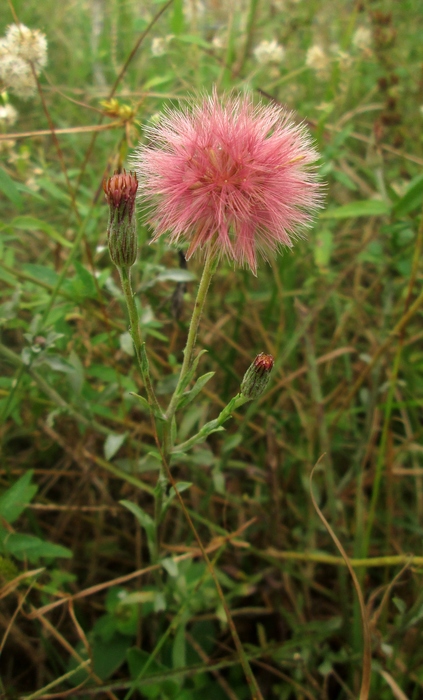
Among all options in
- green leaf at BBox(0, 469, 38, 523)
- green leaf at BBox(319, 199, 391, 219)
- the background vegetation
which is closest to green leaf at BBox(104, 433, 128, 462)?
the background vegetation

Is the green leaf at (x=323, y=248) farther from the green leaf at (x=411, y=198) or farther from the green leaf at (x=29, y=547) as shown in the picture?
the green leaf at (x=29, y=547)

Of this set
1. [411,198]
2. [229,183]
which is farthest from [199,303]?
[411,198]

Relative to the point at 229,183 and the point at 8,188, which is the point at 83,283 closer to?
the point at 8,188

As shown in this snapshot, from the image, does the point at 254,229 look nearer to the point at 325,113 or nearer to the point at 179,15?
the point at 325,113

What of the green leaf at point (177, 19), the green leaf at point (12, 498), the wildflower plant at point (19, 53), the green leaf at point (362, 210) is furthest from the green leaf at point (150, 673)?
the green leaf at point (177, 19)

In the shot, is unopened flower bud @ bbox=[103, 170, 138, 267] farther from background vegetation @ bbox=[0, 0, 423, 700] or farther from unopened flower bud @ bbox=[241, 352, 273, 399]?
background vegetation @ bbox=[0, 0, 423, 700]

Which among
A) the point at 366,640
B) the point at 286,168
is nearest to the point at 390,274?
the point at 286,168

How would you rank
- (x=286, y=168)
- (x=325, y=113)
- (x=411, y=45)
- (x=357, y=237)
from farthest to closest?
(x=411, y=45) → (x=357, y=237) → (x=325, y=113) → (x=286, y=168)
